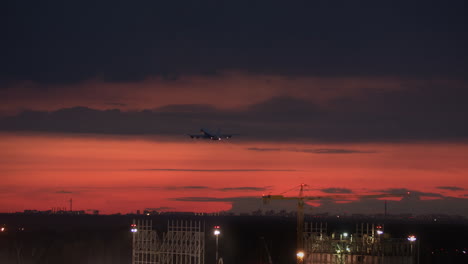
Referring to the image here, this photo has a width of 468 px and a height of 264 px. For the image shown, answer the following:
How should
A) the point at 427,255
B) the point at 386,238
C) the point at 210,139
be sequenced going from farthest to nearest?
the point at 427,255 → the point at 210,139 → the point at 386,238

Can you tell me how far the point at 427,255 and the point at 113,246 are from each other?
229 ft

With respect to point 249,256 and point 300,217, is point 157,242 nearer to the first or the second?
point 300,217

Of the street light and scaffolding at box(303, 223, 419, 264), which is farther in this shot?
the street light

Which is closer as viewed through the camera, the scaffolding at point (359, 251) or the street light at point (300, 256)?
the scaffolding at point (359, 251)

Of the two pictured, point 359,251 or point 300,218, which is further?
point 300,218

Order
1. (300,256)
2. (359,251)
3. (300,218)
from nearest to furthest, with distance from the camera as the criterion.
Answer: (359,251) < (300,256) < (300,218)

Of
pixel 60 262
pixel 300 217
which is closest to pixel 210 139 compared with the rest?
pixel 300 217

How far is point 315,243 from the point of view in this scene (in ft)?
212

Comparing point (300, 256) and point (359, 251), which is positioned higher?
point (359, 251)

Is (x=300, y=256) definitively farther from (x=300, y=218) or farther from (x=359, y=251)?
(x=300, y=218)

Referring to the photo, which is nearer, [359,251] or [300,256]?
[359,251]

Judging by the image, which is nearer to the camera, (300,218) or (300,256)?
(300,256)

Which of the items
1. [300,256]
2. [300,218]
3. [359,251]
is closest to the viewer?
[359,251]

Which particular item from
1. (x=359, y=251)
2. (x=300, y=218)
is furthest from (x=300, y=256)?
(x=300, y=218)
